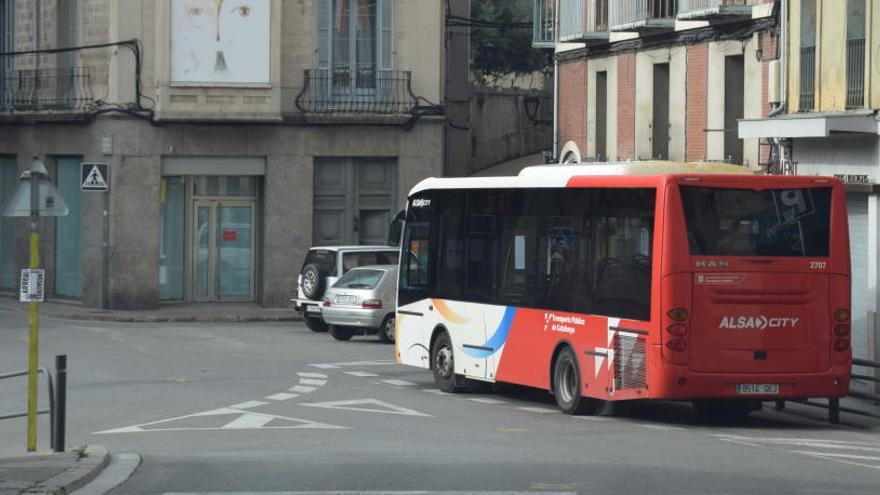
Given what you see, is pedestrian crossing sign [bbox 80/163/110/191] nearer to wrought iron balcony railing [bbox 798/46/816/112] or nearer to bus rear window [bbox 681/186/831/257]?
wrought iron balcony railing [bbox 798/46/816/112]

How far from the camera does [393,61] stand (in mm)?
42094

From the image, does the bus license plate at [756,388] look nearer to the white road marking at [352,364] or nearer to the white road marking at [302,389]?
the white road marking at [302,389]

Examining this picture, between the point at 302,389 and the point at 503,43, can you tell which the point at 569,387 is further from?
the point at 503,43

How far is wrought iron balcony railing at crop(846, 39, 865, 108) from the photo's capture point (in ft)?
76.7

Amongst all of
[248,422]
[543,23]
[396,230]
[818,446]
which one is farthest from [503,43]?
[818,446]

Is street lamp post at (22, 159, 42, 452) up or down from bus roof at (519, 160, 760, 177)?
down

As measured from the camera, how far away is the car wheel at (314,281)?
33625 millimetres

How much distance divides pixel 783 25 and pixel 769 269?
29.7ft

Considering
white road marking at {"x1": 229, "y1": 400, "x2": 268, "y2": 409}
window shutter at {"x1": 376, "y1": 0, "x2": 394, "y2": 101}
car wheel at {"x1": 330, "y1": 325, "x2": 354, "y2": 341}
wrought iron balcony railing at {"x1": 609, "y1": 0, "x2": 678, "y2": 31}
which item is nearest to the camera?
white road marking at {"x1": 229, "y1": 400, "x2": 268, "y2": 409}

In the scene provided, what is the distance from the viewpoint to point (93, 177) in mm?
39125

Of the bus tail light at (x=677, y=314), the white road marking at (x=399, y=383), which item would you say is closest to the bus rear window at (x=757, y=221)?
the bus tail light at (x=677, y=314)

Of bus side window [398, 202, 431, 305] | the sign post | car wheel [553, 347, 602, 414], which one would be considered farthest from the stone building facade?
the sign post

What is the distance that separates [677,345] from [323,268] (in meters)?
16.9

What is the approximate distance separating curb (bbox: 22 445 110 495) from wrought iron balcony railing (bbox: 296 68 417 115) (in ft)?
88.7
